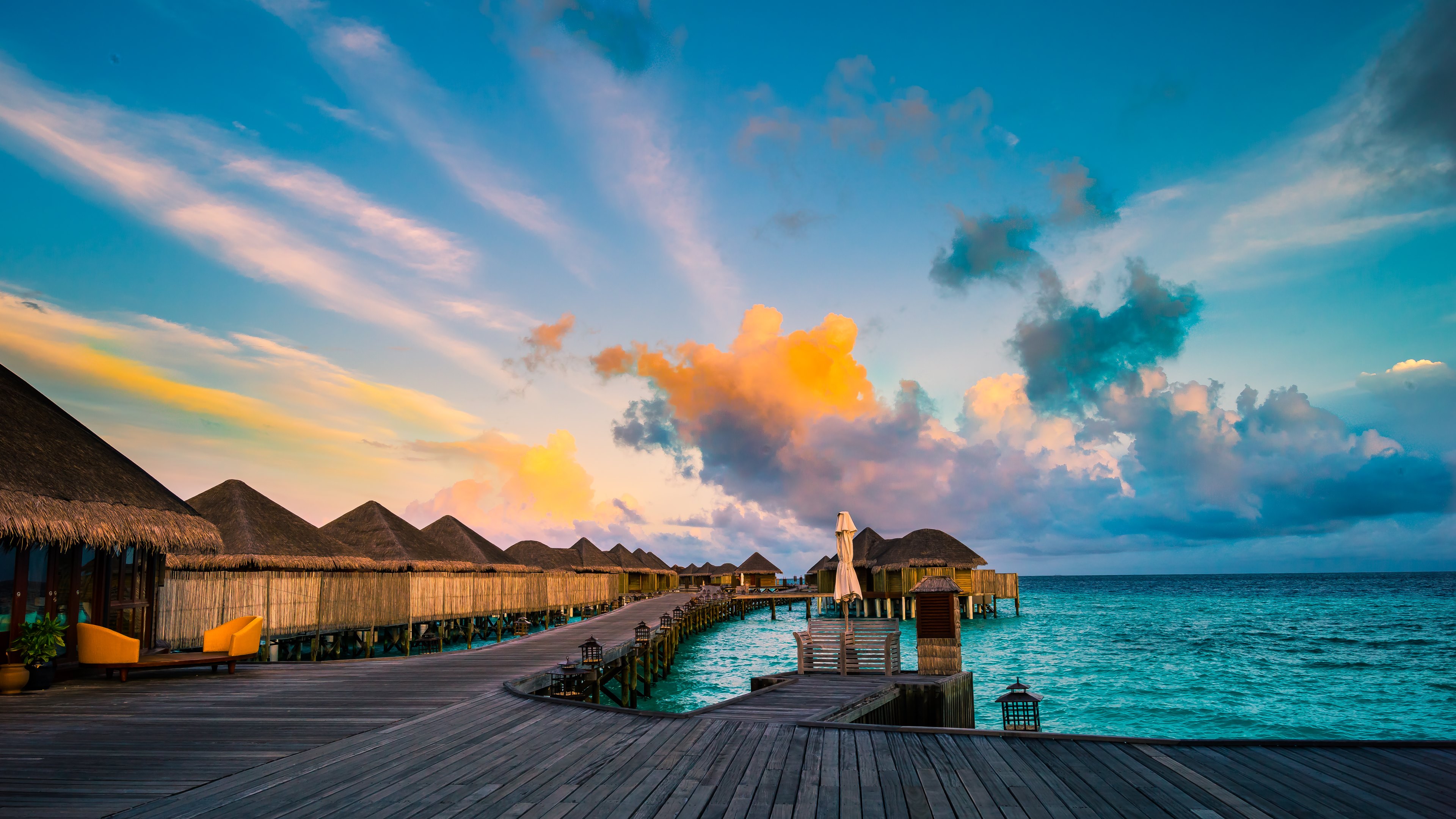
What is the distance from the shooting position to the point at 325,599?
72.7 ft

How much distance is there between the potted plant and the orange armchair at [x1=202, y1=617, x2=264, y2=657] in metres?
2.08

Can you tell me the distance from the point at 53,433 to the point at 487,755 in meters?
12.9

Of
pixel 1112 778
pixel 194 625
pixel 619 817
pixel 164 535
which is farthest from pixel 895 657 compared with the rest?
pixel 194 625

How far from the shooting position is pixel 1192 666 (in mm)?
32000

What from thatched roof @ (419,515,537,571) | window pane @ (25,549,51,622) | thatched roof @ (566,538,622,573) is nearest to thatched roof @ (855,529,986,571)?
thatched roof @ (566,538,622,573)

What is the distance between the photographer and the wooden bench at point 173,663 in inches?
462

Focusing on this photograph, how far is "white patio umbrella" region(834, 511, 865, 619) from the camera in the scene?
20250 mm

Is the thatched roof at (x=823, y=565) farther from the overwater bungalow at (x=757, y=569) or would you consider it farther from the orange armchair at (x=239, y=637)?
the orange armchair at (x=239, y=637)

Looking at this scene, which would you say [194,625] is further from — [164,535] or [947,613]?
[947,613]

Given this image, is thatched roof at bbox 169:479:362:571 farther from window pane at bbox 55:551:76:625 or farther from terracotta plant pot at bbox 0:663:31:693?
terracotta plant pot at bbox 0:663:31:693

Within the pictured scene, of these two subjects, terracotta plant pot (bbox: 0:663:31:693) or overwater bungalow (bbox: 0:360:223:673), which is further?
overwater bungalow (bbox: 0:360:223:673)

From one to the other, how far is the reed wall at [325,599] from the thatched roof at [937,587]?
1507cm

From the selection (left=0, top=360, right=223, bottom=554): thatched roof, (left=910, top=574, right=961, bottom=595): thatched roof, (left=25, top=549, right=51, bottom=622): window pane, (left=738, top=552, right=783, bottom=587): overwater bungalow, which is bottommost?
(left=738, top=552, right=783, bottom=587): overwater bungalow

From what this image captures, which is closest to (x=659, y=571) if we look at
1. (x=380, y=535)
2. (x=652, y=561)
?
(x=652, y=561)
